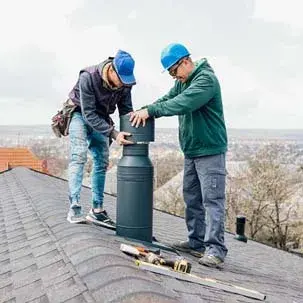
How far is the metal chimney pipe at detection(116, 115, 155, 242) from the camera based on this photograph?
3.77 meters

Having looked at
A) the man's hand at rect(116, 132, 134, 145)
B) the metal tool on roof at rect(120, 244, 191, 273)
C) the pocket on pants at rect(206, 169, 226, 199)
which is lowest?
the metal tool on roof at rect(120, 244, 191, 273)

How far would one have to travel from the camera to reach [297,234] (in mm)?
28891

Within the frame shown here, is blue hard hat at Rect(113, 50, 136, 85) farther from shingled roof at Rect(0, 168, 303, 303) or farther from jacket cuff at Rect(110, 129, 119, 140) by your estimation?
shingled roof at Rect(0, 168, 303, 303)

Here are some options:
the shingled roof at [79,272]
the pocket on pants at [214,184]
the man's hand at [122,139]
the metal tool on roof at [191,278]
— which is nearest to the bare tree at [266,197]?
the shingled roof at [79,272]

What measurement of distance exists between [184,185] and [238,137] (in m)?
37.1

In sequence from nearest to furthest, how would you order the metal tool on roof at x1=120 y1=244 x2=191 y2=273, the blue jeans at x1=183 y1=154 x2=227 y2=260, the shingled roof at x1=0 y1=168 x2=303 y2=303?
1. the shingled roof at x1=0 y1=168 x2=303 y2=303
2. the metal tool on roof at x1=120 y1=244 x2=191 y2=273
3. the blue jeans at x1=183 y1=154 x2=227 y2=260

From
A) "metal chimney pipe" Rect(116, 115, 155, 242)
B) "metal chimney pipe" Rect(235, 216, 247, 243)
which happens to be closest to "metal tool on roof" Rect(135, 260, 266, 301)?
"metal chimney pipe" Rect(116, 115, 155, 242)

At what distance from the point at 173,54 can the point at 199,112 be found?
49 cm

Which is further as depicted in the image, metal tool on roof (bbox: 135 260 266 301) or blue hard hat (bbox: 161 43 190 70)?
blue hard hat (bbox: 161 43 190 70)

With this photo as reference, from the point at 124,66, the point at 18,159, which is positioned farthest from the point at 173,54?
the point at 18,159

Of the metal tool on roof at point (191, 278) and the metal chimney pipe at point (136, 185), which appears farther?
the metal chimney pipe at point (136, 185)

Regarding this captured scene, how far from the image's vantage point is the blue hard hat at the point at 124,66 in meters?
3.81

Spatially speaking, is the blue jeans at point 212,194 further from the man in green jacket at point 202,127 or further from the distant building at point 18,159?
the distant building at point 18,159

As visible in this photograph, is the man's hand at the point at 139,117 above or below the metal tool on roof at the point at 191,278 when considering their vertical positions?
above
